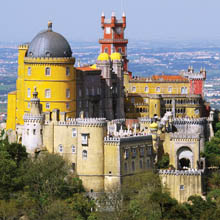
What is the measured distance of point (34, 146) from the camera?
12612 cm

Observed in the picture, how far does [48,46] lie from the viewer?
136 metres

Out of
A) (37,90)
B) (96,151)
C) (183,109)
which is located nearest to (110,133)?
(96,151)

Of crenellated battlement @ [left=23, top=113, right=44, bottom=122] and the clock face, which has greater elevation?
the clock face

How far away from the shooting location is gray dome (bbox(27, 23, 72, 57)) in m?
136

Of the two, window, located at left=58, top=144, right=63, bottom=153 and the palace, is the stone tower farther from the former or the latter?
window, located at left=58, top=144, right=63, bottom=153

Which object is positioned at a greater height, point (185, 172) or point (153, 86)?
point (153, 86)

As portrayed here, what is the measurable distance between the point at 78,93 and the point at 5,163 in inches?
896

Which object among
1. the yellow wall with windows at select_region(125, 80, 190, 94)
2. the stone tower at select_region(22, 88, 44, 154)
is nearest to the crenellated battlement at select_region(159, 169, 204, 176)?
the stone tower at select_region(22, 88, 44, 154)

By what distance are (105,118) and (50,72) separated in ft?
40.5

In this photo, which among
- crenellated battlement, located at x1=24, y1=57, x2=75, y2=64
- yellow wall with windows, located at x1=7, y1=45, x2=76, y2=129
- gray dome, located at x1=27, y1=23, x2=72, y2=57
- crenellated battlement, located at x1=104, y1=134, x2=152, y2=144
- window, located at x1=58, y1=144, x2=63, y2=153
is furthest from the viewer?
yellow wall with windows, located at x1=7, y1=45, x2=76, y2=129

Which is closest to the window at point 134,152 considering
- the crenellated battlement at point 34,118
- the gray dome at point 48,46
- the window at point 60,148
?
the window at point 60,148

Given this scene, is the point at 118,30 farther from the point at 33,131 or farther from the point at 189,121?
the point at 33,131

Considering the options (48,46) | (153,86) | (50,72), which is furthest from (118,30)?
(50,72)

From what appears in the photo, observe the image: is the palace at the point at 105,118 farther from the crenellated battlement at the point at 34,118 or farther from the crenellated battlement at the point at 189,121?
the crenellated battlement at the point at 34,118
